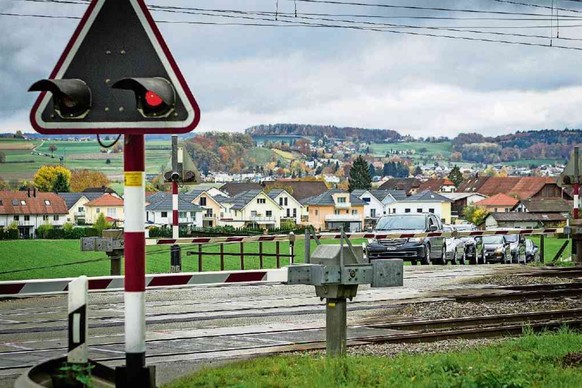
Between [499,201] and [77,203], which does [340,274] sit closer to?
[77,203]

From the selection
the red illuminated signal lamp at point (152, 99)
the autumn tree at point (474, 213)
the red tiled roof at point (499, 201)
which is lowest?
the autumn tree at point (474, 213)

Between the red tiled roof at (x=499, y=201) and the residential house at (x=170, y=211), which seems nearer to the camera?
the residential house at (x=170, y=211)

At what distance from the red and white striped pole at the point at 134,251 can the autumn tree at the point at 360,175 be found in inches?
3521

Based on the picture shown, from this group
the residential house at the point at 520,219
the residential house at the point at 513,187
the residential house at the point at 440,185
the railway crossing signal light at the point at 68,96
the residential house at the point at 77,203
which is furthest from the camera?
the residential house at the point at 440,185

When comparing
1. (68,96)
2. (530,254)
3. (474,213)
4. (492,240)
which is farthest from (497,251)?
(474,213)

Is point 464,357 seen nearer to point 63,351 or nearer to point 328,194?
point 63,351

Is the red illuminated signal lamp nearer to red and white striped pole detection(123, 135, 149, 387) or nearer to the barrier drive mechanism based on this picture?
red and white striped pole detection(123, 135, 149, 387)

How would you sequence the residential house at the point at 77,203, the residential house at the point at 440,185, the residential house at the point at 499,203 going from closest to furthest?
the residential house at the point at 77,203 < the residential house at the point at 440,185 < the residential house at the point at 499,203

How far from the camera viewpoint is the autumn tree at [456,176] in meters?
139

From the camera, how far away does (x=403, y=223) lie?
39438 millimetres

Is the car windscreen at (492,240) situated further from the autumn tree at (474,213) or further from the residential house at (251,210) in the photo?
the autumn tree at (474,213)

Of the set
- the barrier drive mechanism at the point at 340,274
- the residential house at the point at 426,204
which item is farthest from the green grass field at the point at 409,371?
the residential house at the point at 426,204

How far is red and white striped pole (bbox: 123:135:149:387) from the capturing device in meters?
6.91

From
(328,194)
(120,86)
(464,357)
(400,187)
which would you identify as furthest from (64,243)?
(400,187)
